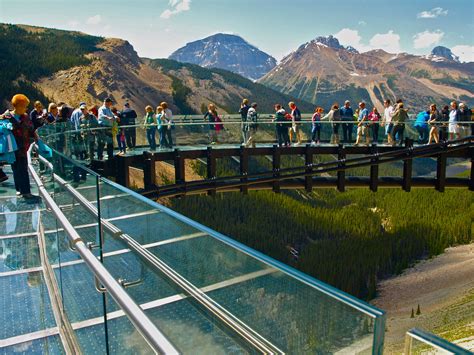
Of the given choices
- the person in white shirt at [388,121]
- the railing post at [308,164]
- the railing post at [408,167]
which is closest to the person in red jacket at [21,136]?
the railing post at [308,164]

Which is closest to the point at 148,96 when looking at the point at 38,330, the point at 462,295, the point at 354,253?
the point at 354,253

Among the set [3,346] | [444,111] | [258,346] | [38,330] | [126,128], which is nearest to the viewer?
[258,346]

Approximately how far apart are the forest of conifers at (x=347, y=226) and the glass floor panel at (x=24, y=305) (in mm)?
39415

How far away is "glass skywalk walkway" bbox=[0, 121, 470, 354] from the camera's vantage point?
94.7 inches

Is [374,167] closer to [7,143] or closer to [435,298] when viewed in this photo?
[7,143]

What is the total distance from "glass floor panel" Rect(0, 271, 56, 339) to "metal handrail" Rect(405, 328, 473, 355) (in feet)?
12.0

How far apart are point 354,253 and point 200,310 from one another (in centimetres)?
5159

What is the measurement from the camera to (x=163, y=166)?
51969 millimetres

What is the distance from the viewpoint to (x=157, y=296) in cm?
343

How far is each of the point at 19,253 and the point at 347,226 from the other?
196 ft

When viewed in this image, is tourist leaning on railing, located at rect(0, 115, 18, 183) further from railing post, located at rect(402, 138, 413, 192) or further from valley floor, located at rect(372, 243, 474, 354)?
railing post, located at rect(402, 138, 413, 192)

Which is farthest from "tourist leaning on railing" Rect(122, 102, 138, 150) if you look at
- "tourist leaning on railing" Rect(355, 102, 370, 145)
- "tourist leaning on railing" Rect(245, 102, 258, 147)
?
"tourist leaning on railing" Rect(355, 102, 370, 145)

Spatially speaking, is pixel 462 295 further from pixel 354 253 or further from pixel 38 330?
pixel 38 330

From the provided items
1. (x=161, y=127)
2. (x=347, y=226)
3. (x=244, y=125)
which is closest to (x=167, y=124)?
(x=161, y=127)
